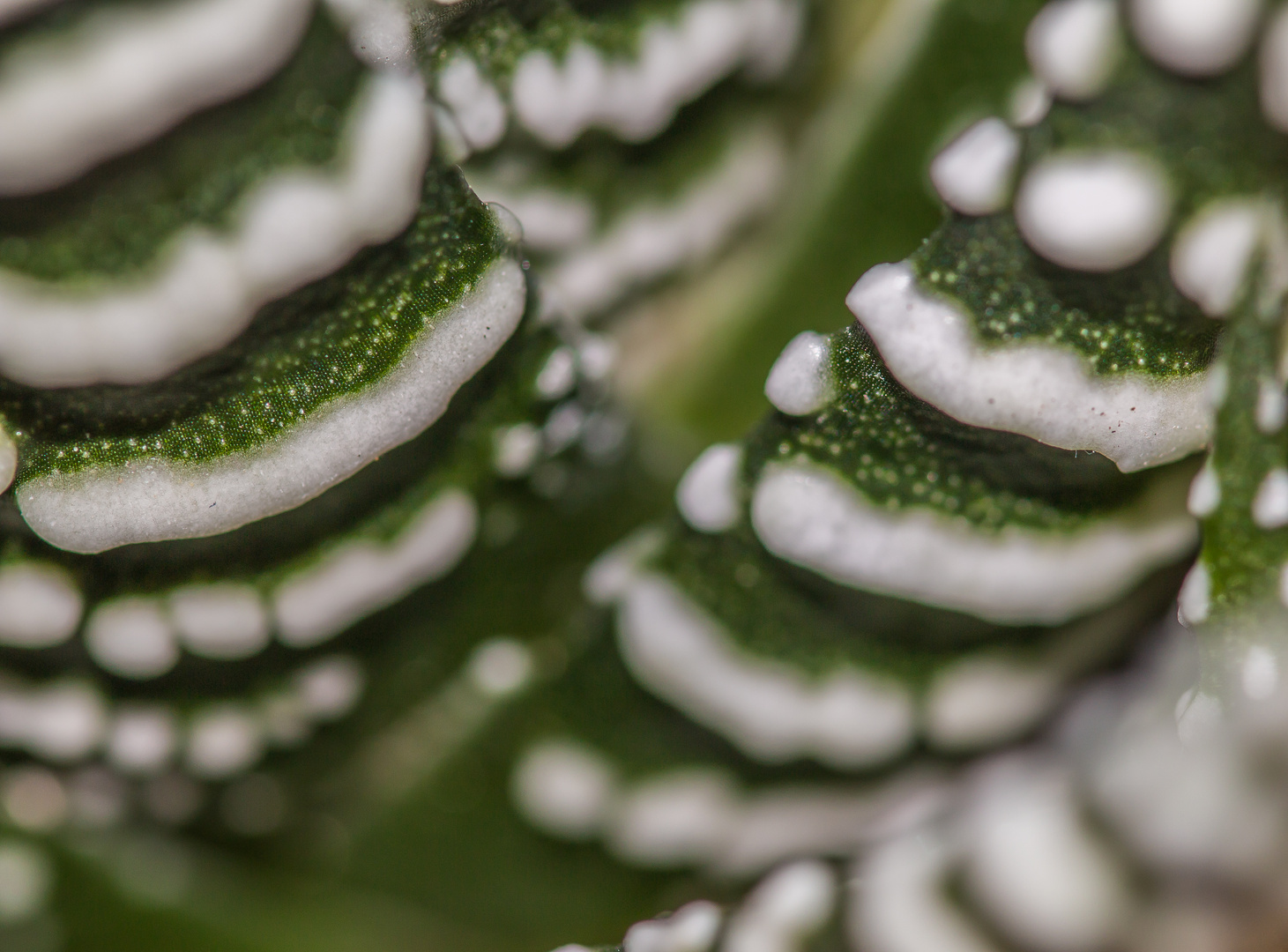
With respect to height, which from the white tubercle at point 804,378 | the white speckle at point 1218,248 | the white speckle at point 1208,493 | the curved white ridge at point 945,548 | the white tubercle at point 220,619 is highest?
the white speckle at point 1218,248

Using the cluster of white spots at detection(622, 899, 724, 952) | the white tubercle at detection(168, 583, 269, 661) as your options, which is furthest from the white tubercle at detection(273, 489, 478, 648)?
the cluster of white spots at detection(622, 899, 724, 952)

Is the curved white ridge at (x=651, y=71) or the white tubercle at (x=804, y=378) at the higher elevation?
the curved white ridge at (x=651, y=71)

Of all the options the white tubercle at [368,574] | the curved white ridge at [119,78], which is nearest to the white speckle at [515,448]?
the white tubercle at [368,574]

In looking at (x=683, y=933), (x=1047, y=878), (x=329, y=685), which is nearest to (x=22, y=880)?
(x=329, y=685)

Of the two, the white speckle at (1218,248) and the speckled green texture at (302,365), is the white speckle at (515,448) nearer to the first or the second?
the speckled green texture at (302,365)

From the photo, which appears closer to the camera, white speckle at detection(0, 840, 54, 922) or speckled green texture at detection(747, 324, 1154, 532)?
speckled green texture at detection(747, 324, 1154, 532)

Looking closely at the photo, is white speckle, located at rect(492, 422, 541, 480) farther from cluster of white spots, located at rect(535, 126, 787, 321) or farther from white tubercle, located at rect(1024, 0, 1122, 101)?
white tubercle, located at rect(1024, 0, 1122, 101)

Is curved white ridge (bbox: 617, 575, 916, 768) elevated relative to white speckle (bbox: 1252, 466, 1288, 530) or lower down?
lower down
